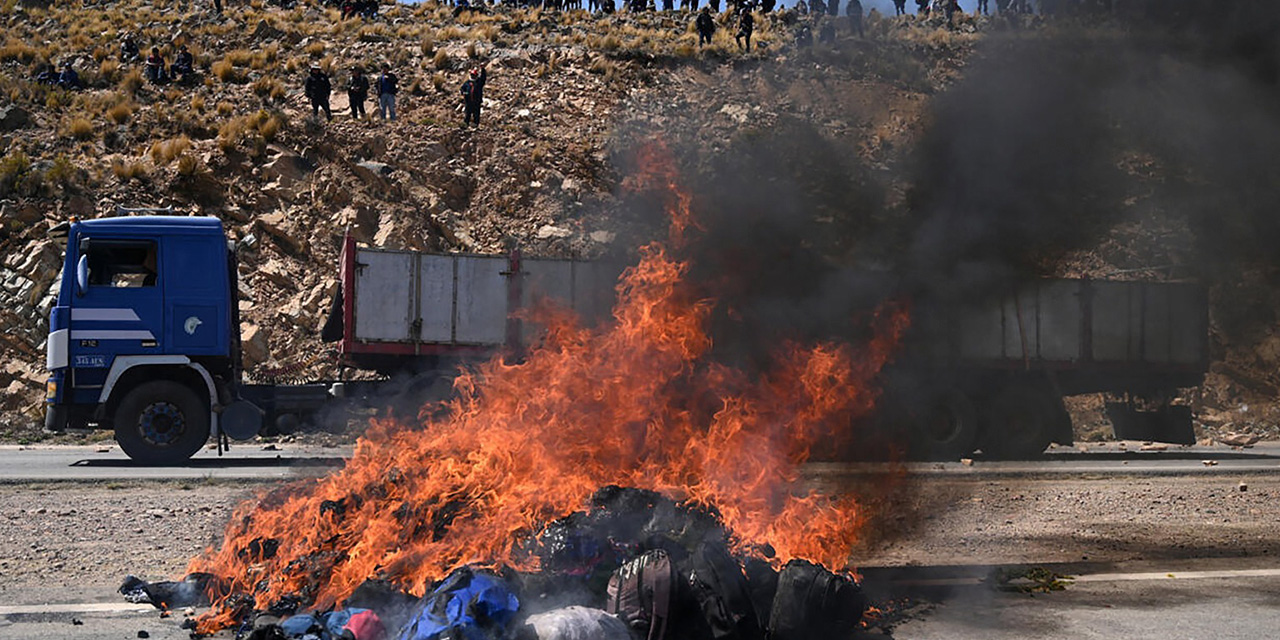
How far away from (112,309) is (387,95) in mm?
16391

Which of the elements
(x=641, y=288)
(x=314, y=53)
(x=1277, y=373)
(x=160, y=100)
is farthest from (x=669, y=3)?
(x=641, y=288)

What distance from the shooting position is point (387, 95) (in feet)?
94.9

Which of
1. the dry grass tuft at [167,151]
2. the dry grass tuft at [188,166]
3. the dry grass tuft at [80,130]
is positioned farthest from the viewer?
the dry grass tuft at [80,130]

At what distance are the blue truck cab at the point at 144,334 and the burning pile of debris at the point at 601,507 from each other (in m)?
6.33

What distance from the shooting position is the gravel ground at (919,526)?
7.57 m

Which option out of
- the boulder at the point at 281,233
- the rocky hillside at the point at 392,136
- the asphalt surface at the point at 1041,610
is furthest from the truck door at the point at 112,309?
the boulder at the point at 281,233

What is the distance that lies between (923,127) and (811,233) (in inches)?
57.9

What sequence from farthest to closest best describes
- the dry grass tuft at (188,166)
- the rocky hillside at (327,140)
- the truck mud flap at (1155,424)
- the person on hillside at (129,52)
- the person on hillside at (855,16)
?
the person on hillside at (129,52)
the dry grass tuft at (188,166)
the rocky hillside at (327,140)
the truck mud flap at (1155,424)
the person on hillside at (855,16)

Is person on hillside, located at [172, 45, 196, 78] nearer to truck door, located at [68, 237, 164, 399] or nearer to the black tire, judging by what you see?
truck door, located at [68, 237, 164, 399]

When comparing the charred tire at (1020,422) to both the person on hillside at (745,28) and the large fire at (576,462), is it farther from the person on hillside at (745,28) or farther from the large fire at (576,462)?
the person on hillside at (745,28)

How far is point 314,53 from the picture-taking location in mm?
34594

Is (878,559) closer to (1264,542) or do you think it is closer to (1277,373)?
(1264,542)

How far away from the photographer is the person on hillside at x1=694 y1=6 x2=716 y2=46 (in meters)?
32.6

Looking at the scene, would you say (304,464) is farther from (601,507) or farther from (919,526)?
(601,507)
